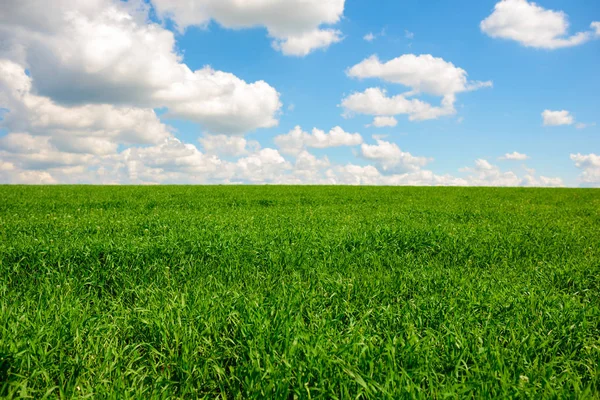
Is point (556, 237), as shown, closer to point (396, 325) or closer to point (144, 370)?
point (396, 325)

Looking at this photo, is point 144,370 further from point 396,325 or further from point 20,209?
point 20,209

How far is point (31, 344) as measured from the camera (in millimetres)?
3232

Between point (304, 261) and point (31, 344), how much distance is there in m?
4.30

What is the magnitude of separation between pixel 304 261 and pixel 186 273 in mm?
2153

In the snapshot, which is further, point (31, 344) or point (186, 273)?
point (186, 273)

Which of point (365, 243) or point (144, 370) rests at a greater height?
point (365, 243)

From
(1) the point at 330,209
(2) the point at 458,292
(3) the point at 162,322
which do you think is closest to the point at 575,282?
(2) the point at 458,292

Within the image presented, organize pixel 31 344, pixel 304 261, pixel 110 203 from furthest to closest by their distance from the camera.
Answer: pixel 110 203 < pixel 304 261 < pixel 31 344

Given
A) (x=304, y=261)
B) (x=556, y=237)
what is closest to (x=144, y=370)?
(x=304, y=261)

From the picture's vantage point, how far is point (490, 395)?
Result: 2824 millimetres

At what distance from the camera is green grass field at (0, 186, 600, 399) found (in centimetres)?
300

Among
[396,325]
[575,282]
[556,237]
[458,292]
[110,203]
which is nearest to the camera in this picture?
[396,325]

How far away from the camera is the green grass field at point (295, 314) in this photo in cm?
300

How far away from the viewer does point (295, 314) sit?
13.9 feet
